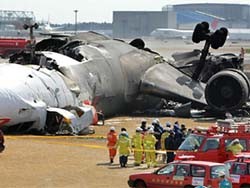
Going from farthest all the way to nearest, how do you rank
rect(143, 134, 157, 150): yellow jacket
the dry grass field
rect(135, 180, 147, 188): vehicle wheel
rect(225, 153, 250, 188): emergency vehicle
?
rect(143, 134, 157, 150): yellow jacket < the dry grass field < rect(135, 180, 147, 188): vehicle wheel < rect(225, 153, 250, 188): emergency vehicle

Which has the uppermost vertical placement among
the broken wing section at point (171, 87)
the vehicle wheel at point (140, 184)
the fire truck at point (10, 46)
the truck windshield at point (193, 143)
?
the truck windshield at point (193, 143)

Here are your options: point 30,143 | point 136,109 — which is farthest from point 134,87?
point 30,143

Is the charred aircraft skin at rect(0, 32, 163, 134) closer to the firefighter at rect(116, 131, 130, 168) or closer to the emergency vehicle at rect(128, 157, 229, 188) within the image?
the firefighter at rect(116, 131, 130, 168)

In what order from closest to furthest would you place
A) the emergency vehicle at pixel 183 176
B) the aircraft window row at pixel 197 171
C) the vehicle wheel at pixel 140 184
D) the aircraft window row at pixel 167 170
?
1. the emergency vehicle at pixel 183 176
2. the aircraft window row at pixel 197 171
3. the aircraft window row at pixel 167 170
4. the vehicle wheel at pixel 140 184

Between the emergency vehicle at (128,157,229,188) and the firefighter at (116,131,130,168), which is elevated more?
the emergency vehicle at (128,157,229,188)

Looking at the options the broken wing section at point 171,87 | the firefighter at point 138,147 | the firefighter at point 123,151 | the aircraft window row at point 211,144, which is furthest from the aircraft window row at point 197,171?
the broken wing section at point 171,87

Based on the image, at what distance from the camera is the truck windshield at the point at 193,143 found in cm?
2612

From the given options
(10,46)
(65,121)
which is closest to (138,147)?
(65,121)

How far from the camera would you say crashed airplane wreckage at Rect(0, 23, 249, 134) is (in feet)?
112

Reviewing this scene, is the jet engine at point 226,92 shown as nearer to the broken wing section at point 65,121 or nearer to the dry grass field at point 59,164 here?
the broken wing section at point 65,121

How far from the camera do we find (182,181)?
21984 millimetres

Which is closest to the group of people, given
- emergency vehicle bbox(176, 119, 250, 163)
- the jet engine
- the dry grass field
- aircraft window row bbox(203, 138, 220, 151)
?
the dry grass field

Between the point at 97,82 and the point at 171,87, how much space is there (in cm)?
646

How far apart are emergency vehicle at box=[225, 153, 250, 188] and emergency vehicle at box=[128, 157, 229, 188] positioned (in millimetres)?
382
